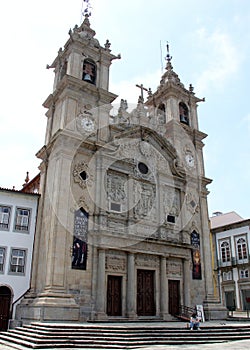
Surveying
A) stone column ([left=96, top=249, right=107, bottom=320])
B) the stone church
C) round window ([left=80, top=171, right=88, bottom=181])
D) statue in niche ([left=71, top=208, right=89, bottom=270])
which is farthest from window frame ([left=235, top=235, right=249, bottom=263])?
round window ([left=80, top=171, right=88, bottom=181])

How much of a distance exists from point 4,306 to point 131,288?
705 centimetres

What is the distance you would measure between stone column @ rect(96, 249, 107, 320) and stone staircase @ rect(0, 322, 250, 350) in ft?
13.7

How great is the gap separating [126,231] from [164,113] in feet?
41.0

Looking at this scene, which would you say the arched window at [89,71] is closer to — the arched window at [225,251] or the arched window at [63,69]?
the arched window at [63,69]

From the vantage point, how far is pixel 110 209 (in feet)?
68.2

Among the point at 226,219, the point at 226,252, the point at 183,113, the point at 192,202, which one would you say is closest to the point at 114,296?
the point at 192,202

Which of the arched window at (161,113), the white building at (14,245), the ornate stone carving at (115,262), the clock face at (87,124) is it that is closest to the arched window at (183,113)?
the arched window at (161,113)

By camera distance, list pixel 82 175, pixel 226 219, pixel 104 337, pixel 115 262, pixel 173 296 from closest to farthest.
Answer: pixel 104 337 < pixel 115 262 < pixel 82 175 < pixel 173 296 < pixel 226 219

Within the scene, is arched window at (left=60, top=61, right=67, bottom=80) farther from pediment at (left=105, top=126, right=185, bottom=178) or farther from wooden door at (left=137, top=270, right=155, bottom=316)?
wooden door at (left=137, top=270, right=155, bottom=316)

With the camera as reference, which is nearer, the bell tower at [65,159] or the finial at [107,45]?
the bell tower at [65,159]

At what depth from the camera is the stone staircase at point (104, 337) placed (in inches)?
482

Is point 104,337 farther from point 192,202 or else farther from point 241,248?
point 241,248

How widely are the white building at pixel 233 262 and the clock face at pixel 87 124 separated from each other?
66.0 feet

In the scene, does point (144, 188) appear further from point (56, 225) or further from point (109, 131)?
point (56, 225)
